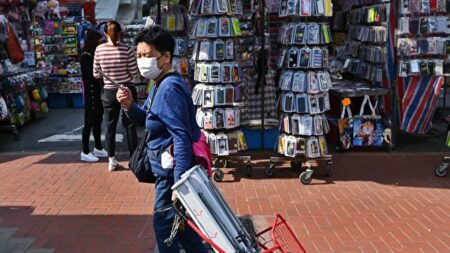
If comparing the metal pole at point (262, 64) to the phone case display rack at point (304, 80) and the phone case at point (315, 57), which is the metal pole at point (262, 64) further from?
the phone case at point (315, 57)

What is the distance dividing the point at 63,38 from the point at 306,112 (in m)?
7.88

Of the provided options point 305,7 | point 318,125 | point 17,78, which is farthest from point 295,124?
point 17,78

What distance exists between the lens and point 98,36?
7.44 meters

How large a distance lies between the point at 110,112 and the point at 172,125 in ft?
13.0

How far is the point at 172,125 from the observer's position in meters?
3.25

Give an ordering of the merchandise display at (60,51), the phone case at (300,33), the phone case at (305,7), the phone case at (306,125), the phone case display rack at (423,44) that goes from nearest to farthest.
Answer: the phone case at (305,7), the phone case at (300,33), the phone case at (306,125), the phone case display rack at (423,44), the merchandise display at (60,51)

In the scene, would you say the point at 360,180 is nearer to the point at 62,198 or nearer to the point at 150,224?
the point at 150,224

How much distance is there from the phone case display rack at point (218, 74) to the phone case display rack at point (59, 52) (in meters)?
6.36

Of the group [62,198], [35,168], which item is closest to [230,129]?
[62,198]

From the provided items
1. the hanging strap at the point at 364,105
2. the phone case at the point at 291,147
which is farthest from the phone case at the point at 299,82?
the hanging strap at the point at 364,105

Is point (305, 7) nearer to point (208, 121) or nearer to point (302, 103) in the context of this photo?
point (302, 103)

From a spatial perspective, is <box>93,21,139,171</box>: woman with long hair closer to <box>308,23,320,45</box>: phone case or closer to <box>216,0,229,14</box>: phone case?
<box>216,0,229,14</box>: phone case

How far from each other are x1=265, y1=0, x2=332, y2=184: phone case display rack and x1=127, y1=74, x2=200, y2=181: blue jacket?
3195mm

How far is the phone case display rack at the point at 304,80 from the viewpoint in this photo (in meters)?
6.38
